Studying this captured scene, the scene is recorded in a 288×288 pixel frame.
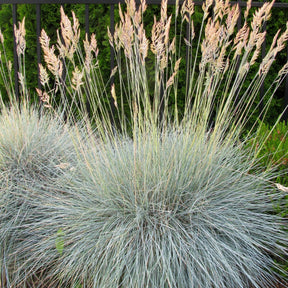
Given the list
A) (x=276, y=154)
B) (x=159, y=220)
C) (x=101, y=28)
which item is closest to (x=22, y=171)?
(x=159, y=220)

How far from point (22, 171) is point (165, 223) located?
3.55 feet

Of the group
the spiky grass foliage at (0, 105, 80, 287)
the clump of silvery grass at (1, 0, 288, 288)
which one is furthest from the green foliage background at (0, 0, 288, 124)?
the clump of silvery grass at (1, 0, 288, 288)

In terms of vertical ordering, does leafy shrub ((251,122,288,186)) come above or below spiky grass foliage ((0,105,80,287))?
→ above

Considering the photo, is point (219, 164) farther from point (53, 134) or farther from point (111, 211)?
point (53, 134)

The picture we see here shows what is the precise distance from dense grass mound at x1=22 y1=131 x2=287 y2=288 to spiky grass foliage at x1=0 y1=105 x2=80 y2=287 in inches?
5.0

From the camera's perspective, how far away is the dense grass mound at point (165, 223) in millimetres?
1647

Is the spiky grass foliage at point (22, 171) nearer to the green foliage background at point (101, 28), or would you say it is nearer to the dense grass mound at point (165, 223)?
the dense grass mound at point (165, 223)

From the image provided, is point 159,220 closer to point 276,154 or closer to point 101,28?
point 276,154

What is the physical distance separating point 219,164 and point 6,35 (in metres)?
3.73

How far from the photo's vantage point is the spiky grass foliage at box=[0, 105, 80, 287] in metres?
1.98

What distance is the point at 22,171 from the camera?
91.0 inches

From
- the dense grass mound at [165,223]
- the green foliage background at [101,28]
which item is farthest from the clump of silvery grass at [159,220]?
the green foliage background at [101,28]

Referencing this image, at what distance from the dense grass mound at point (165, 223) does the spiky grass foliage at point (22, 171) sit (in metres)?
0.13

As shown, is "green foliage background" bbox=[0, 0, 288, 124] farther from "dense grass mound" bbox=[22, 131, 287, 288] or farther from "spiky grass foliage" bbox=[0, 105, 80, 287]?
"dense grass mound" bbox=[22, 131, 287, 288]
